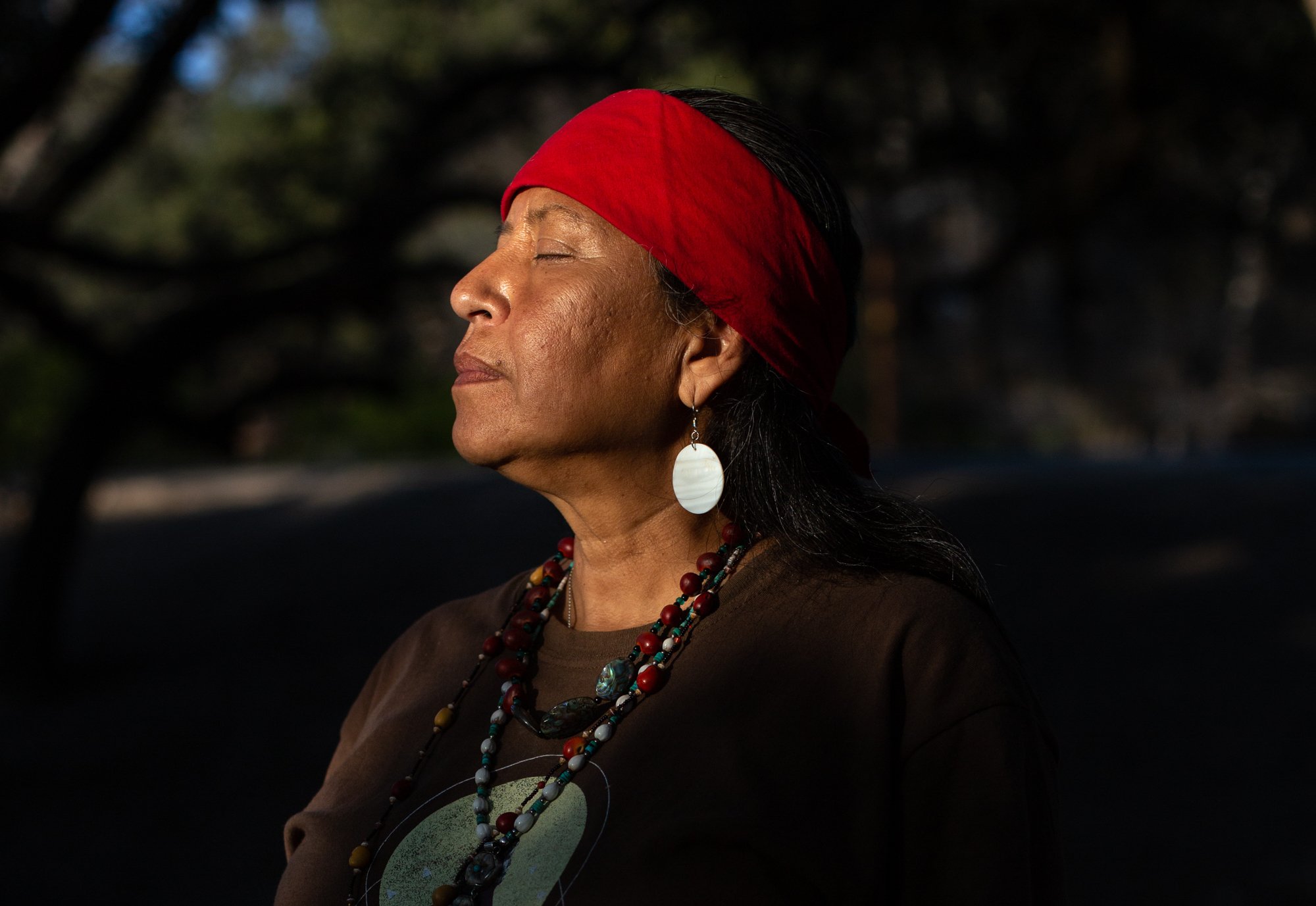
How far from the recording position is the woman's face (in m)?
1.83

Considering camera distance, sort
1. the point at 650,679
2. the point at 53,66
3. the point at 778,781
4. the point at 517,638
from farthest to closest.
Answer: the point at 53,66
the point at 517,638
the point at 650,679
the point at 778,781

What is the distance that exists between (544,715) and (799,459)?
524 millimetres

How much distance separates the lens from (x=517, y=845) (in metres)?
1.69

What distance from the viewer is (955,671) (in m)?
1.61

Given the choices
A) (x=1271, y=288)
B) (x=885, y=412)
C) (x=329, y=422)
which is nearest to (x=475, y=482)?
(x=885, y=412)

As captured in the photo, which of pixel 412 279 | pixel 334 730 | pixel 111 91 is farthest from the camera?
A: pixel 111 91

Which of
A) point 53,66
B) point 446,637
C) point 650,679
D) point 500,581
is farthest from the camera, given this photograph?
point 500,581

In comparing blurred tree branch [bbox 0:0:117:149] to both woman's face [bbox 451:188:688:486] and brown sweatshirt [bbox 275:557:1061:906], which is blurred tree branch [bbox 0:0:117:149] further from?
brown sweatshirt [bbox 275:557:1061:906]

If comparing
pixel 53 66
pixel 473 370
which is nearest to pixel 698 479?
pixel 473 370

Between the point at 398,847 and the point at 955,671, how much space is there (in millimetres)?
784

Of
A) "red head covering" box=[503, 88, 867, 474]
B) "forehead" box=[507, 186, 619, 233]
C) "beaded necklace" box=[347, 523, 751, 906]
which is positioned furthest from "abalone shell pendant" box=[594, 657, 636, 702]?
"forehead" box=[507, 186, 619, 233]

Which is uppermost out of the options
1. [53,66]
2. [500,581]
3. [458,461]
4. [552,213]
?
[53,66]

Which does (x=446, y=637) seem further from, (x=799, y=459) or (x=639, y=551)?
(x=799, y=459)

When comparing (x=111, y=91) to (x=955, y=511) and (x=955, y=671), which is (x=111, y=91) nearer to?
(x=955, y=511)
